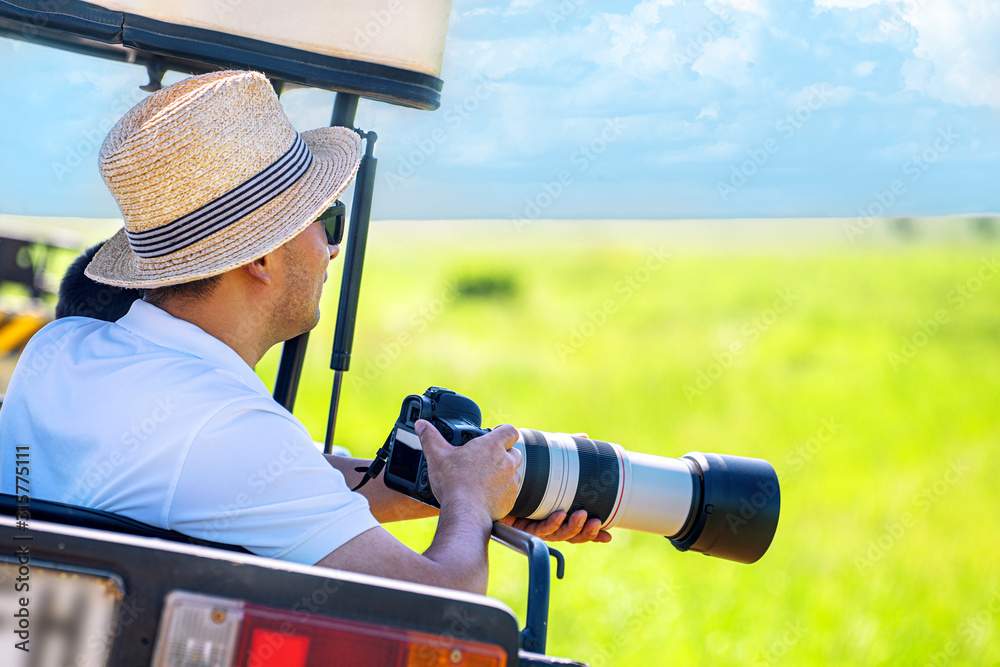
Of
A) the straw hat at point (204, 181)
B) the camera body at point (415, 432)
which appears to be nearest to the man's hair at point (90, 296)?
the straw hat at point (204, 181)

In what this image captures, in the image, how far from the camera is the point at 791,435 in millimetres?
11047

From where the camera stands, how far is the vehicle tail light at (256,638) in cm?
110

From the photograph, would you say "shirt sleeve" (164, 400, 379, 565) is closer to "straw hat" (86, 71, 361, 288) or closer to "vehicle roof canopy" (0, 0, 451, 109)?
"straw hat" (86, 71, 361, 288)

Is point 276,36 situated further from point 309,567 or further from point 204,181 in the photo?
point 309,567

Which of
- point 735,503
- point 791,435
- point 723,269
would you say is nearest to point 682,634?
point 735,503

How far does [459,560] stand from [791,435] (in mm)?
10213

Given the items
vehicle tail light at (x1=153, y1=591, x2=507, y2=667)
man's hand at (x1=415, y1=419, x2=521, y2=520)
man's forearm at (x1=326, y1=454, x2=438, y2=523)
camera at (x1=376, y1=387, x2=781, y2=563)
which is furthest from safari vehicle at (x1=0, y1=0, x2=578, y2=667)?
man's forearm at (x1=326, y1=454, x2=438, y2=523)

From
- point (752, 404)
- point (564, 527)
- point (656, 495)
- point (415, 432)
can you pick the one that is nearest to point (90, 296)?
point (415, 432)

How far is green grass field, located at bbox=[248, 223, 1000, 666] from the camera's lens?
504 cm

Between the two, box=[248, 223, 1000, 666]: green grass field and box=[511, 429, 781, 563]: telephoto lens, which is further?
box=[248, 223, 1000, 666]: green grass field

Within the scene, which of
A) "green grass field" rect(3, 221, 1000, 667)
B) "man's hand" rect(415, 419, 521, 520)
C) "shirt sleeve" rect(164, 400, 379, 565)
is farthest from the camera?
"green grass field" rect(3, 221, 1000, 667)

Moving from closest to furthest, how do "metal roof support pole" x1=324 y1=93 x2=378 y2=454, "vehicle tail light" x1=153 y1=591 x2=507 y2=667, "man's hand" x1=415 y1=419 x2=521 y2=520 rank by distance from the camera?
"vehicle tail light" x1=153 y1=591 x2=507 y2=667, "man's hand" x1=415 y1=419 x2=521 y2=520, "metal roof support pole" x1=324 y1=93 x2=378 y2=454

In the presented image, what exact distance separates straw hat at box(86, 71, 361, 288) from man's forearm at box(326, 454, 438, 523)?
810 mm

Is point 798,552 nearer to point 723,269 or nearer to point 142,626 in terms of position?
point 142,626
